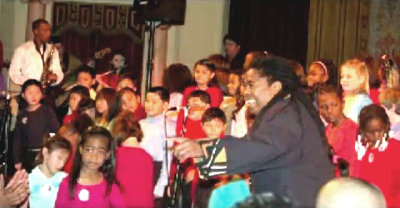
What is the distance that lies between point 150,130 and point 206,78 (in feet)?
3.94

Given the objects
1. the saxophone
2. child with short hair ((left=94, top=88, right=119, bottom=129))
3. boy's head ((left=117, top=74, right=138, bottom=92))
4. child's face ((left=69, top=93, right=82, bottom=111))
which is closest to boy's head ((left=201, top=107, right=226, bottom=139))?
child with short hair ((left=94, top=88, right=119, bottom=129))

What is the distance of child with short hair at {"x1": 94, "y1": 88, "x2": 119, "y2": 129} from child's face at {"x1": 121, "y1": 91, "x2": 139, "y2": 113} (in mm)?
113

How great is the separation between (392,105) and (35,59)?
14.1 ft

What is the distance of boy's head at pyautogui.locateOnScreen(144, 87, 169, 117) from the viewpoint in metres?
8.12

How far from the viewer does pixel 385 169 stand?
6.34 meters

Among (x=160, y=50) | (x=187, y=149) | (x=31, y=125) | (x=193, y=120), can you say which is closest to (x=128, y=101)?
(x=193, y=120)

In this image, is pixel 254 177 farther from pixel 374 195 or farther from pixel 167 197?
pixel 167 197

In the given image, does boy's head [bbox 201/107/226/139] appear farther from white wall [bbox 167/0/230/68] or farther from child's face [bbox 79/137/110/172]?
white wall [bbox 167/0/230/68]

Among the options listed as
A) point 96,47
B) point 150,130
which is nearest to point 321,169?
point 150,130

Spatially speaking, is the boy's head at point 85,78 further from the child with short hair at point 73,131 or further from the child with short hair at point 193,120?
the child with short hair at point 73,131

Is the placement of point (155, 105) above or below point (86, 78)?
below

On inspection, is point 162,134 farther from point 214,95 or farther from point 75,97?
point 75,97

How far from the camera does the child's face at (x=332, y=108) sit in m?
7.07

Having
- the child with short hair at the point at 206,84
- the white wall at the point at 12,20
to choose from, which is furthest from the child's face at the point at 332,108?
the white wall at the point at 12,20
